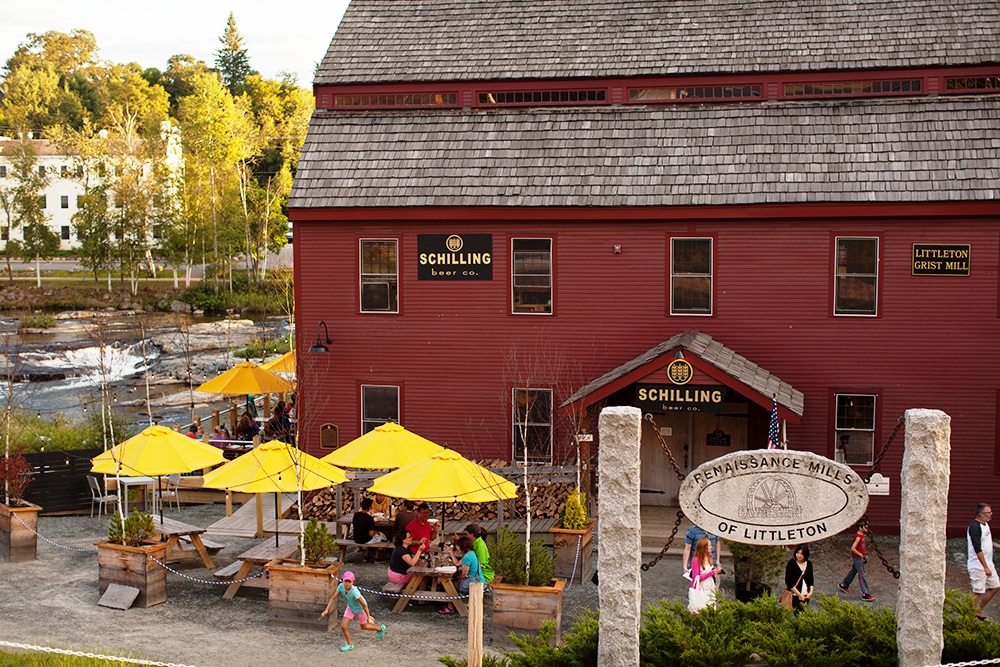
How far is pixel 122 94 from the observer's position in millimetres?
98375

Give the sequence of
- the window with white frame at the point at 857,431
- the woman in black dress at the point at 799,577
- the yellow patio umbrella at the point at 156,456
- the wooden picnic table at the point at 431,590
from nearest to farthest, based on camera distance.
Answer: the woman in black dress at the point at 799,577
the wooden picnic table at the point at 431,590
the yellow patio umbrella at the point at 156,456
the window with white frame at the point at 857,431

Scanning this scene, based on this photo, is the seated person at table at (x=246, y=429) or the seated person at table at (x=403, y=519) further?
the seated person at table at (x=246, y=429)

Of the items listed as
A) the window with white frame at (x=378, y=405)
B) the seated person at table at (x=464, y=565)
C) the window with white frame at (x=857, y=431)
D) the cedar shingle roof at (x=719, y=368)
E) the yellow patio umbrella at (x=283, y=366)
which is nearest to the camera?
the seated person at table at (x=464, y=565)

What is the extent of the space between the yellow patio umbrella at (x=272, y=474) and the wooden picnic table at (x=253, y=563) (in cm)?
24

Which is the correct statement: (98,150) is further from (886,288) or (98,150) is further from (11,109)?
(886,288)

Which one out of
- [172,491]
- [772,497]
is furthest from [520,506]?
[772,497]

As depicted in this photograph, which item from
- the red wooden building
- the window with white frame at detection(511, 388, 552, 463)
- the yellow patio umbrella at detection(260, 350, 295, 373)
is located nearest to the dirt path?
the red wooden building

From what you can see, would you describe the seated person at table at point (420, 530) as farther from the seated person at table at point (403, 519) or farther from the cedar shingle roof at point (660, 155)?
the cedar shingle roof at point (660, 155)

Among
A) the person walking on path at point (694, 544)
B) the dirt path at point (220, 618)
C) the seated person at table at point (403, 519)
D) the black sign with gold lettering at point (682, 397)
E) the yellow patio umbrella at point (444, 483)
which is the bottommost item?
the dirt path at point (220, 618)

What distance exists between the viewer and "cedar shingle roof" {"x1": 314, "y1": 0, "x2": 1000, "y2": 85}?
2139 centimetres

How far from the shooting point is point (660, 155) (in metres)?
20.9

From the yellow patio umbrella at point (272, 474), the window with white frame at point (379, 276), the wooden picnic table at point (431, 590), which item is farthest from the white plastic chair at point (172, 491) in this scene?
the wooden picnic table at point (431, 590)

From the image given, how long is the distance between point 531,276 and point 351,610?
8.65 metres

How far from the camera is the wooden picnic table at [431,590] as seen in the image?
15352 millimetres
